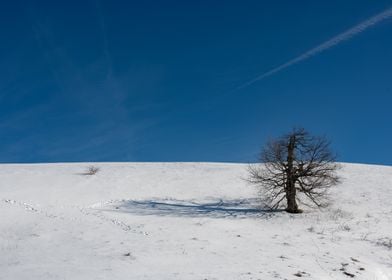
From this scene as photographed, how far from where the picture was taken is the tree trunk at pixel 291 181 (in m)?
27.9

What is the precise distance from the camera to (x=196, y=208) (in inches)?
1176

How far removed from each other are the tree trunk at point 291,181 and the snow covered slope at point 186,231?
3.01 feet

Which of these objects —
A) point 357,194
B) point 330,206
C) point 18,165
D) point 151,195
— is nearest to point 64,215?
point 151,195

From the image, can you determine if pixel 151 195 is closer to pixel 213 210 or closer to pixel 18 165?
pixel 213 210

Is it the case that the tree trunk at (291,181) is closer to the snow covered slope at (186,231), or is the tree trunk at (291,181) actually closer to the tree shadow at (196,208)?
the snow covered slope at (186,231)

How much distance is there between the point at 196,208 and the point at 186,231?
9163mm

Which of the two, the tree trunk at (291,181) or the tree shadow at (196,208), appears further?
the tree trunk at (291,181)

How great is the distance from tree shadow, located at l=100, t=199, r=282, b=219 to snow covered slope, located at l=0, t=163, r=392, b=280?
0.24ft

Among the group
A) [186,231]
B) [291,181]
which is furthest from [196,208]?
[186,231]

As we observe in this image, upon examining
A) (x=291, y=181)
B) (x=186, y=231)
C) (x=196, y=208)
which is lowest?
(x=186, y=231)

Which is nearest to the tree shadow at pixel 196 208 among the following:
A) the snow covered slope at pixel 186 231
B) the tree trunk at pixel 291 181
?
the snow covered slope at pixel 186 231

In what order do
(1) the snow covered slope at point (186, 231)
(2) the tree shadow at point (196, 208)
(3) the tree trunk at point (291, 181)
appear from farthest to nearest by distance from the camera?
(3) the tree trunk at point (291, 181), (2) the tree shadow at point (196, 208), (1) the snow covered slope at point (186, 231)

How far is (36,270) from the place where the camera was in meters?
12.8

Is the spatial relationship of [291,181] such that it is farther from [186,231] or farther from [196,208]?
[186,231]
